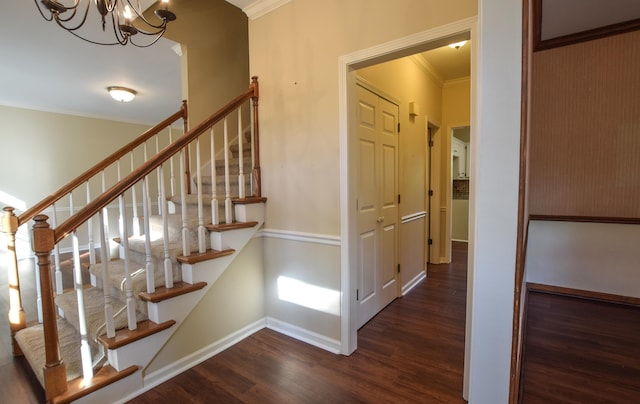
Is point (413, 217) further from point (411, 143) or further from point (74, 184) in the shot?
point (74, 184)

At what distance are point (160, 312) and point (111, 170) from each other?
17.2 ft

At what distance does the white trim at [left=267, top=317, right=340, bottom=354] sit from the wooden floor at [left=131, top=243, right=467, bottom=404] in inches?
1.8

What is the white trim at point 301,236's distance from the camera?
81.9 inches

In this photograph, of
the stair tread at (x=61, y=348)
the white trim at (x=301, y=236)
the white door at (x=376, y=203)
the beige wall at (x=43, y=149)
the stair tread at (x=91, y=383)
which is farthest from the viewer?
the beige wall at (x=43, y=149)

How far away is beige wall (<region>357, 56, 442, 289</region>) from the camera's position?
2.88 m

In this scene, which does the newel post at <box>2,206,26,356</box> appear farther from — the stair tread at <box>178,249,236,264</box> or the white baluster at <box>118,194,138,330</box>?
the stair tread at <box>178,249,236,264</box>

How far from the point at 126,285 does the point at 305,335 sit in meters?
1.32

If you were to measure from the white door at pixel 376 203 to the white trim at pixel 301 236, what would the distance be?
0.30 metres

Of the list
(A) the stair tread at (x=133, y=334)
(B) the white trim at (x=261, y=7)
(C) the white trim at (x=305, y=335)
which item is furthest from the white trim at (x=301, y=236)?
(B) the white trim at (x=261, y=7)

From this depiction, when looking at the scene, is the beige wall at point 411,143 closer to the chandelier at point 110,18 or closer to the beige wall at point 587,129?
the beige wall at point 587,129

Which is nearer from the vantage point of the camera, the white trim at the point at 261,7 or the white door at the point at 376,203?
the white trim at the point at 261,7

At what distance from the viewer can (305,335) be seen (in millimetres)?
2250

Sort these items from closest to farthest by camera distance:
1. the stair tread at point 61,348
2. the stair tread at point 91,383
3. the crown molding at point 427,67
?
the stair tread at point 91,383
the stair tread at point 61,348
the crown molding at point 427,67

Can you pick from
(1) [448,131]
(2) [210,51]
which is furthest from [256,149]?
(1) [448,131]
